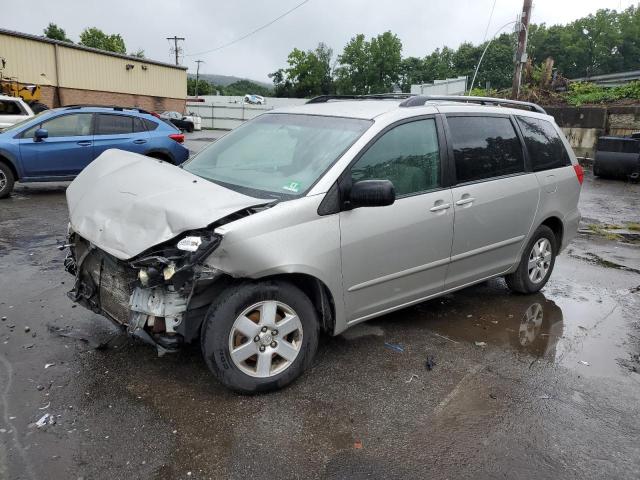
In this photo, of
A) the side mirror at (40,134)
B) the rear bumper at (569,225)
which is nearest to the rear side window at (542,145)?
the rear bumper at (569,225)

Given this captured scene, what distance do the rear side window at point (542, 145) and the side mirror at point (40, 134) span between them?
7.96 metres

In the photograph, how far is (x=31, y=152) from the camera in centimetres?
916

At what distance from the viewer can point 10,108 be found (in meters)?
12.8

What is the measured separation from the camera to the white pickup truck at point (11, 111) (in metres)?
12.4

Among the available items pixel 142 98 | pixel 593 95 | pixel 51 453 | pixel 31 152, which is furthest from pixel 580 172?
pixel 142 98

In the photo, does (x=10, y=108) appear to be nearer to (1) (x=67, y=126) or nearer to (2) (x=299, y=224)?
(1) (x=67, y=126)

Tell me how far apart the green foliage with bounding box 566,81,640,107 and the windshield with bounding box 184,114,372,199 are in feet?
67.6

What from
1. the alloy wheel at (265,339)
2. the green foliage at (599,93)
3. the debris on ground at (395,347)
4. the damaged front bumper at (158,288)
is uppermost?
the green foliage at (599,93)

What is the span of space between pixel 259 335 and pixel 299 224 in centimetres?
73

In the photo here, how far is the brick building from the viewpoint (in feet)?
83.7

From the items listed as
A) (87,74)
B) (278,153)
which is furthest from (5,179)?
(87,74)

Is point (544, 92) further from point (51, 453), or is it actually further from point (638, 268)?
point (51, 453)

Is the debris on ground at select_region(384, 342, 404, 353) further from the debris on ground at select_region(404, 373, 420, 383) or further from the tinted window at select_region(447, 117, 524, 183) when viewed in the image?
the tinted window at select_region(447, 117, 524, 183)

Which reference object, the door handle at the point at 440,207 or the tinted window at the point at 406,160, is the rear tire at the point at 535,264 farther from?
the tinted window at the point at 406,160
